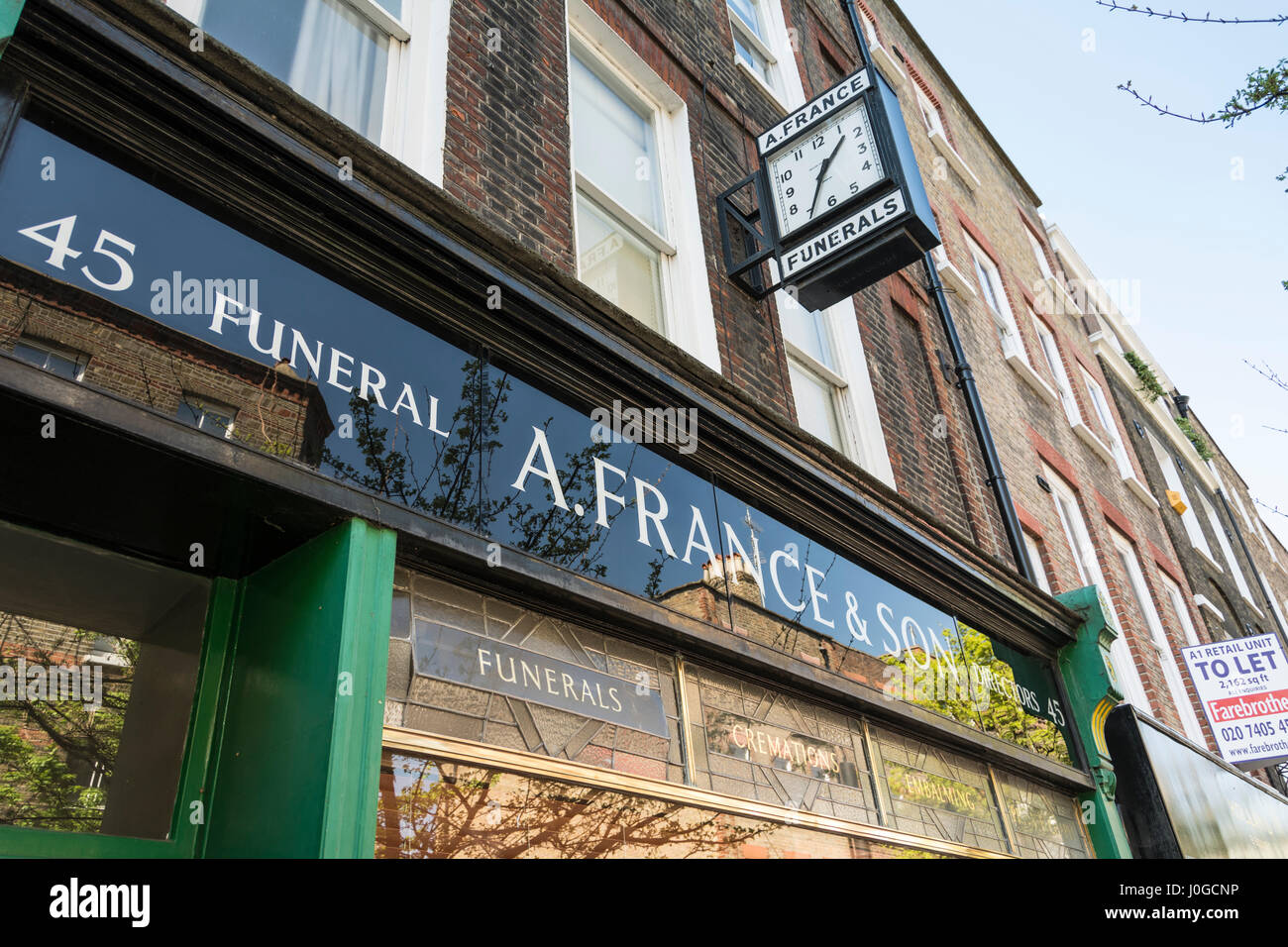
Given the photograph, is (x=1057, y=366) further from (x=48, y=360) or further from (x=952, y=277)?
(x=48, y=360)

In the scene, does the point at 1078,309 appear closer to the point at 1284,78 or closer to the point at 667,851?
the point at 1284,78

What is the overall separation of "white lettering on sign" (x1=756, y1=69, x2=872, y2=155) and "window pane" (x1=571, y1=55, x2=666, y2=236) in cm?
86

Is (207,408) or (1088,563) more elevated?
(1088,563)

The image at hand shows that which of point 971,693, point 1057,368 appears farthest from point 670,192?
point 1057,368

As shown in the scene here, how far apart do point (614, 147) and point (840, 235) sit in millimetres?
1644

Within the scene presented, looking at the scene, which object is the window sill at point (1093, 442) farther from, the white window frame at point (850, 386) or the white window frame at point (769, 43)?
the white window frame at point (769, 43)

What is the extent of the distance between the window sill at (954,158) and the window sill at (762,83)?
492 cm

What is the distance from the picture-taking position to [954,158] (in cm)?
1334

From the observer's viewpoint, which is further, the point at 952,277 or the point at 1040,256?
the point at 1040,256

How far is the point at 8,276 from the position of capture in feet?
→ 8.46

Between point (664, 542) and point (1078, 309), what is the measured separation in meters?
15.2

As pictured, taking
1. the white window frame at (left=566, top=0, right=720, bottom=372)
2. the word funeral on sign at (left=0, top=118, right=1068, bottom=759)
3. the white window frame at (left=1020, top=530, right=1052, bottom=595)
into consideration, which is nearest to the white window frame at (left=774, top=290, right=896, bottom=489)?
the white window frame at (left=566, top=0, right=720, bottom=372)

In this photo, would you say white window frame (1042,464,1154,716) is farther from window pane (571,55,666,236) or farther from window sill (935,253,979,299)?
window pane (571,55,666,236)

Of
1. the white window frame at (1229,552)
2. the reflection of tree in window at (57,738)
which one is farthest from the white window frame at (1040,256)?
the reflection of tree in window at (57,738)
